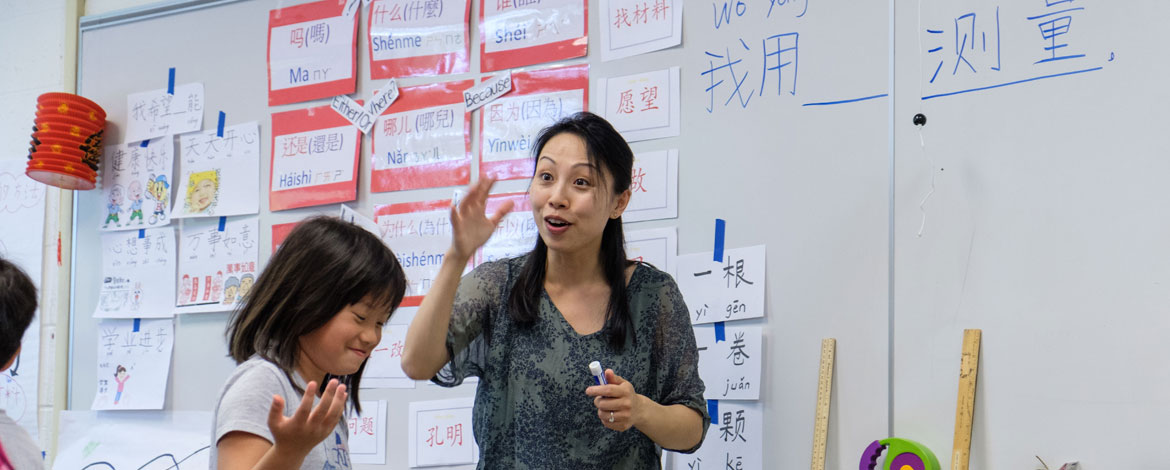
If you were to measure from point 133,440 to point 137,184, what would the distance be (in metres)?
0.71

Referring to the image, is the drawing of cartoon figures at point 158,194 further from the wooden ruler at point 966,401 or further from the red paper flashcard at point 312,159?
the wooden ruler at point 966,401

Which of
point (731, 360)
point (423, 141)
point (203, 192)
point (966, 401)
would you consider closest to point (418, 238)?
point (423, 141)

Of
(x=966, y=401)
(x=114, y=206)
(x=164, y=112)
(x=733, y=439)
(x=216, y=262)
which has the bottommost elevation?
(x=733, y=439)

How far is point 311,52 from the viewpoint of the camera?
242 cm

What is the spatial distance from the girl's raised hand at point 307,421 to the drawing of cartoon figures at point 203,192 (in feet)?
5.61

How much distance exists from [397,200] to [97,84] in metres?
1.14

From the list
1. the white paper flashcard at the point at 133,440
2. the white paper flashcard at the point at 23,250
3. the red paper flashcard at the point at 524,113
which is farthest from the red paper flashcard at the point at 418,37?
the white paper flashcard at the point at 23,250

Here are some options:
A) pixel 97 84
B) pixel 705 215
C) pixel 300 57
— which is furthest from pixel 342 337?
pixel 97 84

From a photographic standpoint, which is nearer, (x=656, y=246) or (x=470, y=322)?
(x=470, y=322)

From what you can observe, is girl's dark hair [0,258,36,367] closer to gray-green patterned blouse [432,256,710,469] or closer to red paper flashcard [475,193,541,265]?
gray-green patterned blouse [432,256,710,469]

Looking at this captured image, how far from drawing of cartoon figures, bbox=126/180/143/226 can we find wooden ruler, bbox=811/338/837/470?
191 centimetres

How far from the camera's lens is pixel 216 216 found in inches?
98.7

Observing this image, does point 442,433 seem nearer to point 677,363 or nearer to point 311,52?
point 677,363

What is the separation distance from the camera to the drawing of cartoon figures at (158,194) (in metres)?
2.59
